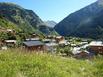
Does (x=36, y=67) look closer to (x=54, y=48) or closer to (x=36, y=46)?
(x=54, y=48)

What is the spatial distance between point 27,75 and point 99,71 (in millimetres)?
2899

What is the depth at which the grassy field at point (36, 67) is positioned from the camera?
713cm

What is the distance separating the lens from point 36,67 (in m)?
7.70

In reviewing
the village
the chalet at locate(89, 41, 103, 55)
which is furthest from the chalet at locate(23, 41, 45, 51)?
the chalet at locate(89, 41, 103, 55)

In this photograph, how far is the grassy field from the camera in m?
7.13

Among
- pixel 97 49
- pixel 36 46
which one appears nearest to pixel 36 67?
pixel 36 46

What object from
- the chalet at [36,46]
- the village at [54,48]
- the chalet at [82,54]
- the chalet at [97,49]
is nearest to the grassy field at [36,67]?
the village at [54,48]

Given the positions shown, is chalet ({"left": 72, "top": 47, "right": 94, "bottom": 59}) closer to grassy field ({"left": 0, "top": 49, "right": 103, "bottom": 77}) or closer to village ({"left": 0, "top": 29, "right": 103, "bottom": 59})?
village ({"left": 0, "top": 29, "right": 103, "bottom": 59})

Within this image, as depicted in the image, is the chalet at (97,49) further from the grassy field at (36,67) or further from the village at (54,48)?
the grassy field at (36,67)

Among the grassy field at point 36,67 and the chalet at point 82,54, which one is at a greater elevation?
the grassy field at point 36,67

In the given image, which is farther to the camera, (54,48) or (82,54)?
(82,54)

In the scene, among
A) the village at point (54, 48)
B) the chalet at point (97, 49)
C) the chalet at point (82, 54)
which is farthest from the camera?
the chalet at point (97, 49)

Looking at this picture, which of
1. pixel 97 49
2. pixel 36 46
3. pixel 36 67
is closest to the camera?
pixel 36 67

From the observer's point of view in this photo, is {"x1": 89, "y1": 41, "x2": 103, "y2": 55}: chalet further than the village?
Yes
